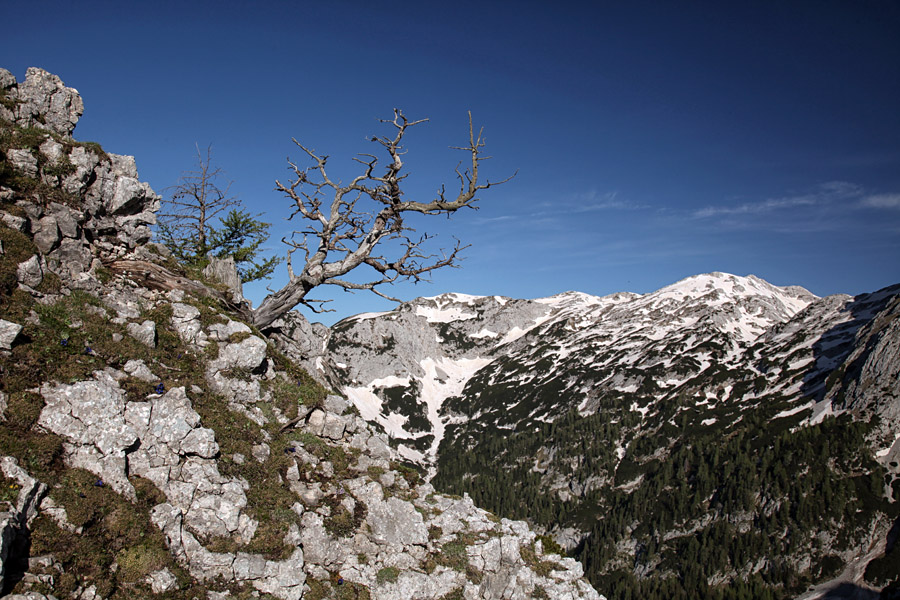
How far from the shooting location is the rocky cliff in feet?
34.0

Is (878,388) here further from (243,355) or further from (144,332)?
(144,332)

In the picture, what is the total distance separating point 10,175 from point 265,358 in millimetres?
9165

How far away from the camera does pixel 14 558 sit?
29.3 ft

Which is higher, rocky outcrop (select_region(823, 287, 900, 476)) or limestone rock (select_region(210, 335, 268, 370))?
limestone rock (select_region(210, 335, 268, 370))

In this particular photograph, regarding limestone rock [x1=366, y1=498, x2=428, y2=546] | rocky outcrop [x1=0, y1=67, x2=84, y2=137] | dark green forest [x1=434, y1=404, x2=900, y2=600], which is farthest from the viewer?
dark green forest [x1=434, y1=404, x2=900, y2=600]

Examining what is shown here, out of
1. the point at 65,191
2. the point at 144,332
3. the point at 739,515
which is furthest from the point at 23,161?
the point at 739,515

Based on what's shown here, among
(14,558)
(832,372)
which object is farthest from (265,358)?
(832,372)

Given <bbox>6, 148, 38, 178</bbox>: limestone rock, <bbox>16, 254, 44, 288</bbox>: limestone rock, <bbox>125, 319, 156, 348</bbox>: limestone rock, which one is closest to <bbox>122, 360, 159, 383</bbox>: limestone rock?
<bbox>125, 319, 156, 348</bbox>: limestone rock

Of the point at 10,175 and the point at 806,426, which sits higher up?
the point at 10,175

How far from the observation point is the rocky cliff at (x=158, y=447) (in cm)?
1037

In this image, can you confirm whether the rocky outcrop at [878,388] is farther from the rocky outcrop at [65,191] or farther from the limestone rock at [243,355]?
the rocky outcrop at [65,191]

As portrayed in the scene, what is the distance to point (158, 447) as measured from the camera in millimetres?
12273

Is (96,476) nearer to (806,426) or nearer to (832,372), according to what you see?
(806,426)

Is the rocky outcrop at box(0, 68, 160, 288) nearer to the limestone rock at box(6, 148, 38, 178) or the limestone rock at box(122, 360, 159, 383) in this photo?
the limestone rock at box(6, 148, 38, 178)
